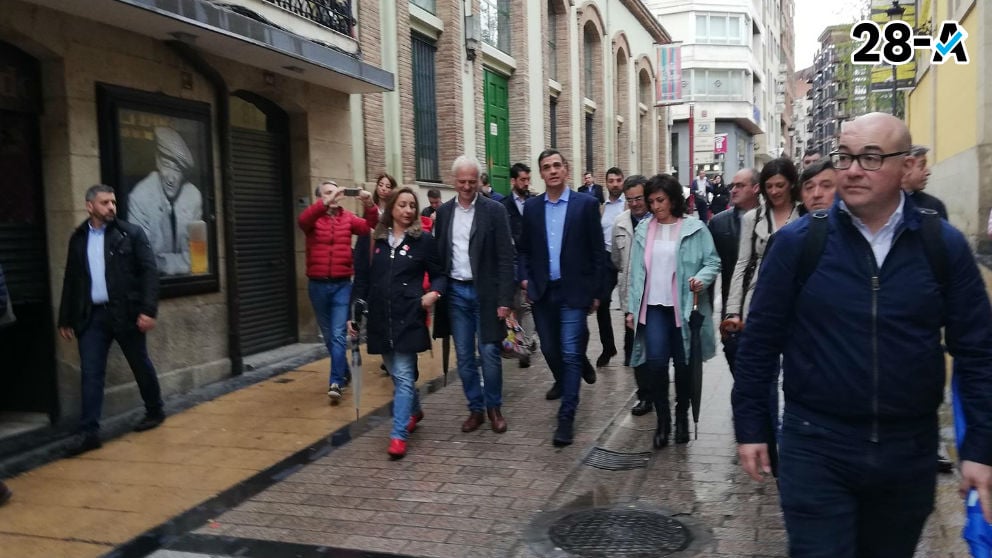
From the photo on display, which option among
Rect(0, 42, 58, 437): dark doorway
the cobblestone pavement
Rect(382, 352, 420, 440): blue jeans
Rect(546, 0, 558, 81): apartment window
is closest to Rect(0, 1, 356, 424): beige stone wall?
Rect(0, 42, 58, 437): dark doorway

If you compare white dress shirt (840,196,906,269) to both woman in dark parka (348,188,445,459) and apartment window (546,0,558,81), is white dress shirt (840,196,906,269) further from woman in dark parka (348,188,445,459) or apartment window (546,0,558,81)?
apartment window (546,0,558,81)

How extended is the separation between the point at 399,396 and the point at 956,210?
17652mm

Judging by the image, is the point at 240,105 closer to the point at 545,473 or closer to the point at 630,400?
the point at 630,400

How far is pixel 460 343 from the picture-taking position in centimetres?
629

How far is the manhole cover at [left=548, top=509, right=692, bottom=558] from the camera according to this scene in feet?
13.6

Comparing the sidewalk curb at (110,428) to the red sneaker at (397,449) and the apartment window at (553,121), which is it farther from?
the apartment window at (553,121)

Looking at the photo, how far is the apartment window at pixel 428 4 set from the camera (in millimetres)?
13534

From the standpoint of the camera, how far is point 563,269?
242 inches

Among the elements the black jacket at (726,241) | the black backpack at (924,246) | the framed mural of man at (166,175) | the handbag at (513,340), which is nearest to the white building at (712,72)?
the framed mural of man at (166,175)

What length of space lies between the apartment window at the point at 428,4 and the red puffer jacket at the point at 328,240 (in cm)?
678

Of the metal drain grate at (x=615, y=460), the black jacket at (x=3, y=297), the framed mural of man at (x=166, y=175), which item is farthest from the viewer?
the framed mural of man at (x=166, y=175)

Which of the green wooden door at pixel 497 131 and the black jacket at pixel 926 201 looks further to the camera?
the green wooden door at pixel 497 131

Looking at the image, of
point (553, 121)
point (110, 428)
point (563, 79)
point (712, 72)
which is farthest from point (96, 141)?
point (712, 72)

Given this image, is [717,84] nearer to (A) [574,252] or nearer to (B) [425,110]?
(B) [425,110]
